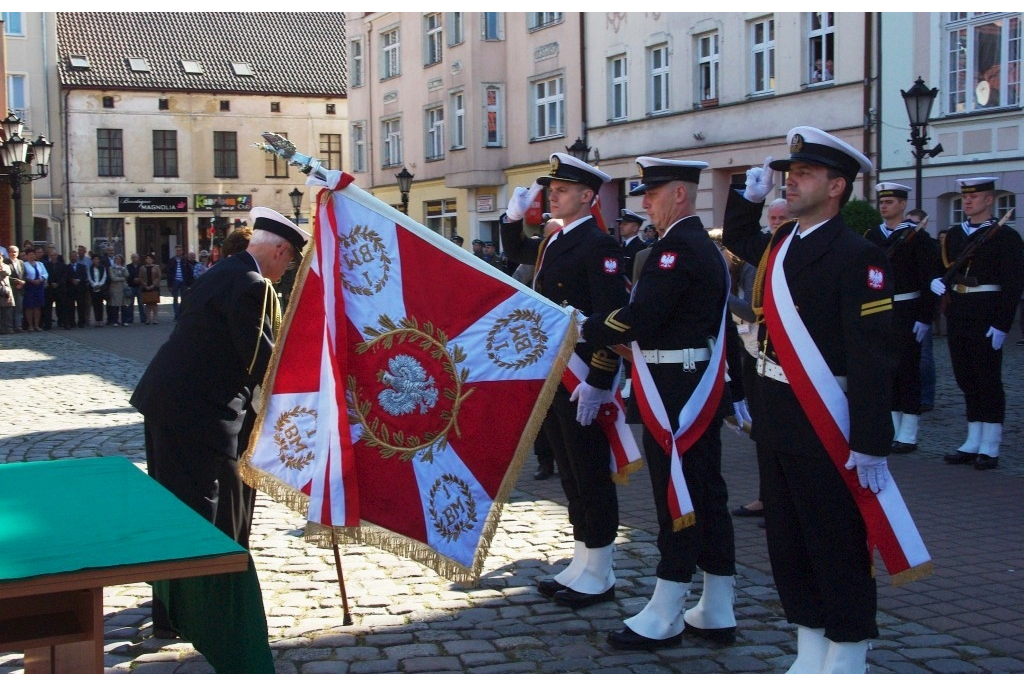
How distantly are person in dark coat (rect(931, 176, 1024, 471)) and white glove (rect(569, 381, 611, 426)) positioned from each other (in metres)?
4.74

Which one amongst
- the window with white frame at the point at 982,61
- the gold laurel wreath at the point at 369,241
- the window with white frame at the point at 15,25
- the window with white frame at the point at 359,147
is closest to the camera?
the gold laurel wreath at the point at 369,241

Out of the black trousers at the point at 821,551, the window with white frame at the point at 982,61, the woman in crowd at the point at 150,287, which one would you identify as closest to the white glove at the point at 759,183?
the black trousers at the point at 821,551

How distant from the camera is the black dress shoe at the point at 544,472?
29.4ft

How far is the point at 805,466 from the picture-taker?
13.7ft

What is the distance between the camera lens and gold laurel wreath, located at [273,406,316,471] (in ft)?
16.6

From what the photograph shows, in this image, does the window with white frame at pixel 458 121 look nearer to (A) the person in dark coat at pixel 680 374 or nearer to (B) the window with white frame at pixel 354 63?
(B) the window with white frame at pixel 354 63

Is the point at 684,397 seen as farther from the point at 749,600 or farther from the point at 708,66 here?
the point at 708,66

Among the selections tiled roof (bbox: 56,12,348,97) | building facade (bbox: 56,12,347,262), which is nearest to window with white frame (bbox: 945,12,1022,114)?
building facade (bbox: 56,12,347,262)

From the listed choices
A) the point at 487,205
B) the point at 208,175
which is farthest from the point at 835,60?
the point at 208,175

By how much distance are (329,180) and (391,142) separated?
123 feet

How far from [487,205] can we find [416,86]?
5.96 metres

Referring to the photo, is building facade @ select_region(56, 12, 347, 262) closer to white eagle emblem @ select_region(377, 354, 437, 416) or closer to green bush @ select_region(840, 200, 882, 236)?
green bush @ select_region(840, 200, 882, 236)

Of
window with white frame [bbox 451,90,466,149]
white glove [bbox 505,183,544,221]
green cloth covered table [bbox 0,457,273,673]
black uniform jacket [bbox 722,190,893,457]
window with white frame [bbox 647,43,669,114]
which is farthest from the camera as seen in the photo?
window with white frame [bbox 451,90,466,149]

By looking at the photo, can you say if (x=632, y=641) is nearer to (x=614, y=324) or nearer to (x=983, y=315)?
Answer: (x=614, y=324)
